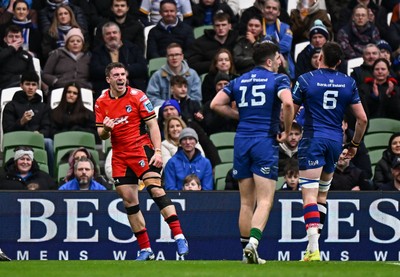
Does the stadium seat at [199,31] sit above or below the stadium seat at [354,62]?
above

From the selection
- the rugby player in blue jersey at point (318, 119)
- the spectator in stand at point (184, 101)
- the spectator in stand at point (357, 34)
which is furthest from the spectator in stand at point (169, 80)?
the rugby player in blue jersey at point (318, 119)

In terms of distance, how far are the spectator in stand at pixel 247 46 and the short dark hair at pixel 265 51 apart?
751 centimetres

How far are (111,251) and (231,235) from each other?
1624 millimetres

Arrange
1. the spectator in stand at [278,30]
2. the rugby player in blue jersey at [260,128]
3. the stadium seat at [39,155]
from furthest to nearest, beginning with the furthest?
1. the spectator in stand at [278,30]
2. the stadium seat at [39,155]
3. the rugby player in blue jersey at [260,128]

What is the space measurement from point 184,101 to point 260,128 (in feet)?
22.6

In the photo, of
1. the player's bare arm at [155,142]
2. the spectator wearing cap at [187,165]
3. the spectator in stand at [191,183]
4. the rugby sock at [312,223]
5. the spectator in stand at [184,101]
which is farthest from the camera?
the spectator in stand at [184,101]

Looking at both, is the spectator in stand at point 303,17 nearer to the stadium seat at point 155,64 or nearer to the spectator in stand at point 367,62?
the spectator in stand at point 367,62

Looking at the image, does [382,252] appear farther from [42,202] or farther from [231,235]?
[42,202]

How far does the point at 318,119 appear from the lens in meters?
15.1

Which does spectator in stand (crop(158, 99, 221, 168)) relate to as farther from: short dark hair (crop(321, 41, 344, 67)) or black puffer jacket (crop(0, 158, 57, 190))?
short dark hair (crop(321, 41, 344, 67))

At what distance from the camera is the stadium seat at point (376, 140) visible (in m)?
21.3

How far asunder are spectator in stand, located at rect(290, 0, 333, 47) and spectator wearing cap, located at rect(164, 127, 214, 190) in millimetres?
5192

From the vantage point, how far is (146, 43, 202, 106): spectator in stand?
2170cm

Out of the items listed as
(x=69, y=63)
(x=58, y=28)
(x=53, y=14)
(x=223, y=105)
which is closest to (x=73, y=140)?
(x=69, y=63)
